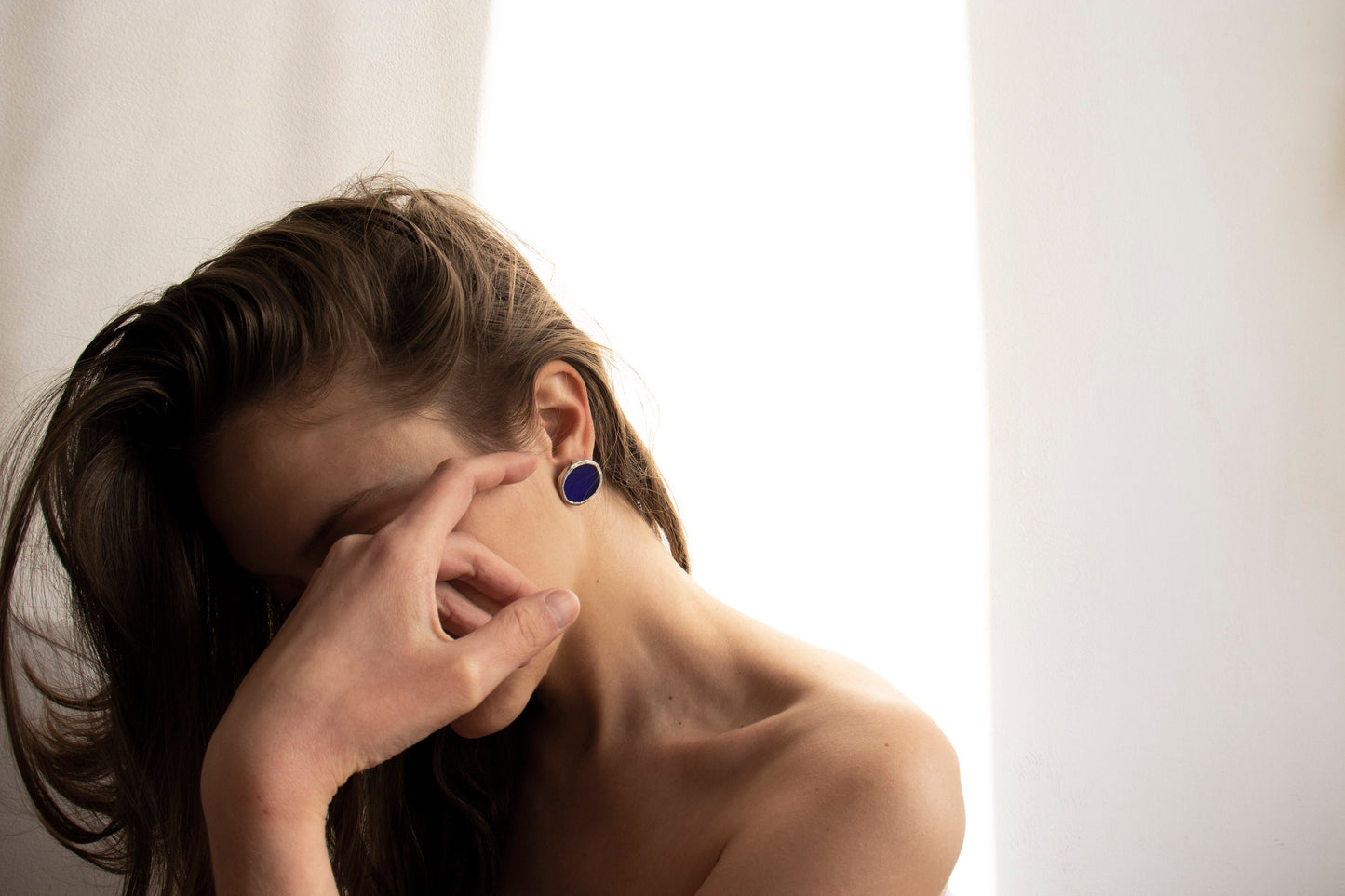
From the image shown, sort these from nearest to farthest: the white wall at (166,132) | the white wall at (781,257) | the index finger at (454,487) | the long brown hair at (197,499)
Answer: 1. the index finger at (454,487)
2. the long brown hair at (197,499)
3. the white wall at (166,132)
4. the white wall at (781,257)

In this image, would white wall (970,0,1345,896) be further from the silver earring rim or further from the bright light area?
the silver earring rim

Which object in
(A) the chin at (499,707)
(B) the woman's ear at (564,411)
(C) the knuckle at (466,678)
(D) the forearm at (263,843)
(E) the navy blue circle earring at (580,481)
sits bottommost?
(D) the forearm at (263,843)

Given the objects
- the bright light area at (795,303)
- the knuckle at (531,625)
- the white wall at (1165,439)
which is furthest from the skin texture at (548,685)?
the white wall at (1165,439)

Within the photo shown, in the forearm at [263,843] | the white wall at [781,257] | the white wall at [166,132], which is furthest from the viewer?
the white wall at [781,257]

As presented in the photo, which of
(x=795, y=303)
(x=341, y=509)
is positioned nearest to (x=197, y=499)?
(x=341, y=509)

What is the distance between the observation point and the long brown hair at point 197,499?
36.5 inches

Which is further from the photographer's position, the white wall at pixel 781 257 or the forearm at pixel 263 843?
the white wall at pixel 781 257

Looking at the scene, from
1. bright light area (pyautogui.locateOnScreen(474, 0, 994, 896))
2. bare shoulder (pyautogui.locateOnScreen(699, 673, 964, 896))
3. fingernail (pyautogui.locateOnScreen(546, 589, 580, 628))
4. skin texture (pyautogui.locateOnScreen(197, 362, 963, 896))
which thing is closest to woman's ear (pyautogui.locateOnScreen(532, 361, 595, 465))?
skin texture (pyautogui.locateOnScreen(197, 362, 963, 896))

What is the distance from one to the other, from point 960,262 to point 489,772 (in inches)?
46.1

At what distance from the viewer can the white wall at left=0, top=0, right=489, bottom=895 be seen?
4.71 feet

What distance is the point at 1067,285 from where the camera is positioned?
1702 millimetres

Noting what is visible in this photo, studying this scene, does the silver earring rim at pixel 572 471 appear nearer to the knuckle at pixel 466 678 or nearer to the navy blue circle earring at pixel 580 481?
the navy blue circle earring at pixel 580 481

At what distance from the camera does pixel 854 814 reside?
0.77 metres

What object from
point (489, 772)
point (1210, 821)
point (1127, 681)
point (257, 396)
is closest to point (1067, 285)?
point (1127, 681)
